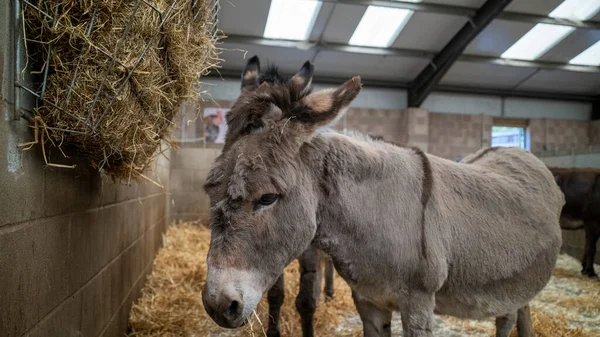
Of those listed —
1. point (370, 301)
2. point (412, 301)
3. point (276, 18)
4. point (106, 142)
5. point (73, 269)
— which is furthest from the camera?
point (276, 18)

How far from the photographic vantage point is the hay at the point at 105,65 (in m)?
1.36

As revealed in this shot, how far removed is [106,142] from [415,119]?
11.6 meters

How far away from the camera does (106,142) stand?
164 centimetres

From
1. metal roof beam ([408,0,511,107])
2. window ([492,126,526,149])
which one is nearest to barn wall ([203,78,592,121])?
window ([492,126,526,149])

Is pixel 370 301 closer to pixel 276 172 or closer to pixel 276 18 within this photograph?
pixel 276 172

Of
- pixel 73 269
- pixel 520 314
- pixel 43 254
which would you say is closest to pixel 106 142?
pixel 43 254

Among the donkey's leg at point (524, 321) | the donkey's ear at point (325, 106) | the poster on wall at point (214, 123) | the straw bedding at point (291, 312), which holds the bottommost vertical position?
the straw bedding at point (291, 312)

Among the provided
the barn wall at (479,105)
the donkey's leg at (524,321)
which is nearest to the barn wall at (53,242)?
the donkey's leg at (524,321)

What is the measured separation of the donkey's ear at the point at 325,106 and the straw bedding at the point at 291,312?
1738 mm

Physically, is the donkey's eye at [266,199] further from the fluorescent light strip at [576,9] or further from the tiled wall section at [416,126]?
the tiled wall section at [416,126]

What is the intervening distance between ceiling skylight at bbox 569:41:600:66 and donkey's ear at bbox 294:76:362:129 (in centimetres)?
1058

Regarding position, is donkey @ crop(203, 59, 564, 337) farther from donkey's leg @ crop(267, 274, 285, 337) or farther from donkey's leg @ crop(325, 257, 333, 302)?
donkey's leg @ crop(325, 257, 333, 302)

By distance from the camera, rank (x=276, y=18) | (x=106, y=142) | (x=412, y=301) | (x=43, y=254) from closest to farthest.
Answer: (x=43, y=254) → (x=106, y=142) → (x=412, y=301) → (x=276, y=18)

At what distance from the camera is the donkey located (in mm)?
1606
